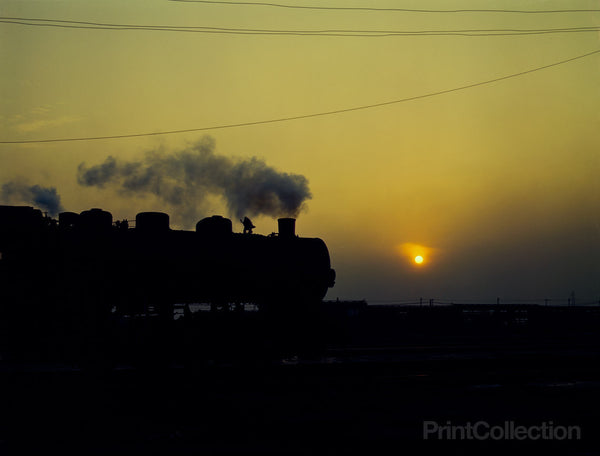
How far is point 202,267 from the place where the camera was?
707 inches

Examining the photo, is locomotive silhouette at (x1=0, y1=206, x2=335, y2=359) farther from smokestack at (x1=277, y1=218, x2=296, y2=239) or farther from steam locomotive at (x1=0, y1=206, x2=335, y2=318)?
smokestack at (x1=277, y1=218, x2=296, y2=239)

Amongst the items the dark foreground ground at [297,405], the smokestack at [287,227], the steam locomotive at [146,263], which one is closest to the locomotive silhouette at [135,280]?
the steam locomotive at [146,263]

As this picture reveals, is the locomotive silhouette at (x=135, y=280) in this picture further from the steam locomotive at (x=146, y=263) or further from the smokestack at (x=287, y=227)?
the smokestack at (x=287, y=227)

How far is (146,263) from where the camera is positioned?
17.1m

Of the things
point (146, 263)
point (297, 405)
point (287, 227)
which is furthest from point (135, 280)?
point (297, 405)

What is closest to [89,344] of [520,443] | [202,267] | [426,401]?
[202,267]

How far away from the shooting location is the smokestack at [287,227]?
20.2 m

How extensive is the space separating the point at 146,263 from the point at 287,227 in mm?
4976

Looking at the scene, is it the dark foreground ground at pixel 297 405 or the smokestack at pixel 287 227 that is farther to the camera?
the smokestack at pixel 287 227

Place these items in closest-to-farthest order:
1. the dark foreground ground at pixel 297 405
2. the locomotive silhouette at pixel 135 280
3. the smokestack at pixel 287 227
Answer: the dark foreground ground at pixel 297 405, the locomotive silhouette at pixel 135 280, the smokestack at pixel 287 227

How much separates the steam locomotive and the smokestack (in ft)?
0.10

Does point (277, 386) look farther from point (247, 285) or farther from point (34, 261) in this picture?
point (34, 261)

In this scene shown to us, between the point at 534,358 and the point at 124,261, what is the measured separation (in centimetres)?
1505

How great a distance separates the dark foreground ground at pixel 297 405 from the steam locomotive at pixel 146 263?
1781 millimetres
